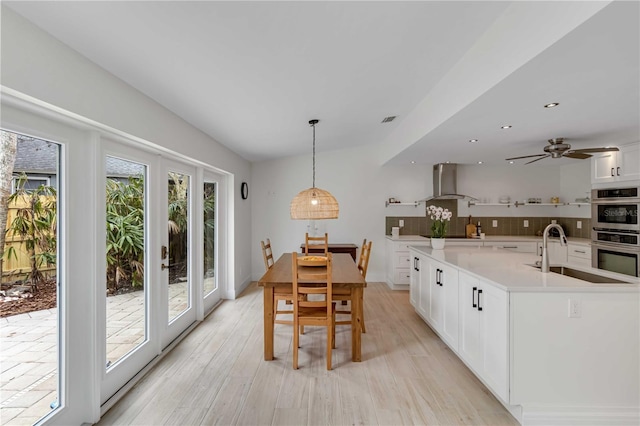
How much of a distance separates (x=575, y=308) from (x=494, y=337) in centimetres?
55

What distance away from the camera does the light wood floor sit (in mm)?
2080

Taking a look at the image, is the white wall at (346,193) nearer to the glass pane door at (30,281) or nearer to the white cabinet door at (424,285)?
the white cabinet door at (424,285)

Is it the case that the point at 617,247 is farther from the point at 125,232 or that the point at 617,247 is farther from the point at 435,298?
the point at 125,232

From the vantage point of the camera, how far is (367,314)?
4.11m

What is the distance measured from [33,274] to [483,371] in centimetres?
311

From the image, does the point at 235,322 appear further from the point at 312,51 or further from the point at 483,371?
the point at 312,51

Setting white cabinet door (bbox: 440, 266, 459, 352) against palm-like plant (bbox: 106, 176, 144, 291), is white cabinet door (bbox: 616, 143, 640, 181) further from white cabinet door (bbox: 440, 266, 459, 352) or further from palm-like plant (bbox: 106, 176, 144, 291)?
palm-like plant (bbox: 106, 176, 144, 291)

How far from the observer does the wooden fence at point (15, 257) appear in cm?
151

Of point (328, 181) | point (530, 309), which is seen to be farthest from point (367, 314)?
point (328, 181)

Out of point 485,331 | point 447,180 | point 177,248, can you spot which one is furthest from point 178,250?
point 447,180

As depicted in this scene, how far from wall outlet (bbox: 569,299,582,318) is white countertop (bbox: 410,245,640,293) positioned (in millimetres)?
87

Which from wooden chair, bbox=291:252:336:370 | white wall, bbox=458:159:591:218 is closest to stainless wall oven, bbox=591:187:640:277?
white wall, bbox=458:159:591:218

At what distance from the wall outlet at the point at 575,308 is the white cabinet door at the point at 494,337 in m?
0.42

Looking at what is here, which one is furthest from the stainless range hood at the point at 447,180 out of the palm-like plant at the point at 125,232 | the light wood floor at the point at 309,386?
the palm-like plant at the point at 125,232
